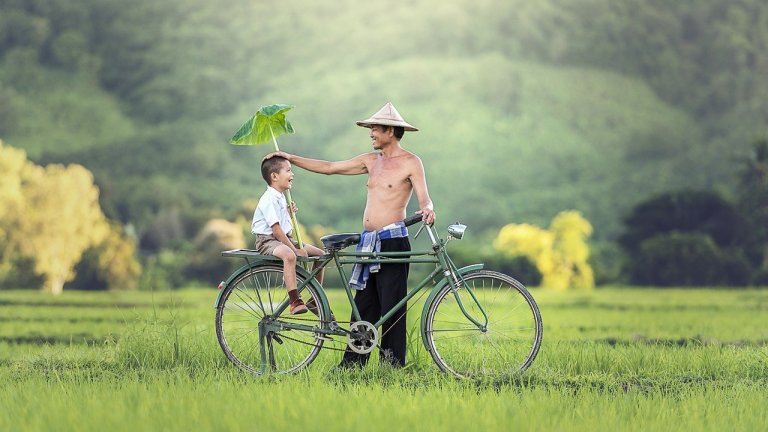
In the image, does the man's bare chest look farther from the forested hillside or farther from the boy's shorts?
the forested hillside

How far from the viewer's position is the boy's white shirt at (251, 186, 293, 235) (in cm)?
775

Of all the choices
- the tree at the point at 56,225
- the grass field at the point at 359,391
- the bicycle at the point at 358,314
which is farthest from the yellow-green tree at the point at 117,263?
A: the bicycle at the point at 358,314

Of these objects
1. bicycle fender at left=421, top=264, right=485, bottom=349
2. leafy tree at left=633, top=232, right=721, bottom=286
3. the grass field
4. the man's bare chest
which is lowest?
the grass field

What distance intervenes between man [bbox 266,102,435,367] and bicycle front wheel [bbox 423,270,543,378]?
378 millimetres

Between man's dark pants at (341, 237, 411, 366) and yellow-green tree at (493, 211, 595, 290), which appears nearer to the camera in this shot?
man's dark pants at (341, 237, 411, 366)

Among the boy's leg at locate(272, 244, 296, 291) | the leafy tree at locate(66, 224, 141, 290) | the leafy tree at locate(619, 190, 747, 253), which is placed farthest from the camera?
the leafy tree at locate(619, 190, 747, 253)

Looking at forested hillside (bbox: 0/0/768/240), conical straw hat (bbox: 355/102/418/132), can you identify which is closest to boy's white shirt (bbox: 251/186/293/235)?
conical straw hat (bbox: 355/102/418/132)

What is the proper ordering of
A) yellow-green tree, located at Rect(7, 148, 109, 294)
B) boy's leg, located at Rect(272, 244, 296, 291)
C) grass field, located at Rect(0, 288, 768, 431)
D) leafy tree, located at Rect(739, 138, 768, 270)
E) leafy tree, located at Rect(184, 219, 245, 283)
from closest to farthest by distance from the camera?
1. grass field, located at Rect(0, 288, 768, 431)
2. boy's leg, located at Rect(272, 244, 296, 291)
3. yellow-green tree, located at Rect(7, 148, 109, 294)
4. leafy tree, located at Rect(184, 219, 245, 283)
5. leafy tree, located at Rect(739, 138, 768, 270)

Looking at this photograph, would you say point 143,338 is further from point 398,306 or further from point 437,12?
point 437,12

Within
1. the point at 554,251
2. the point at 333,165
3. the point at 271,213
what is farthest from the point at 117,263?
the point at 271,213

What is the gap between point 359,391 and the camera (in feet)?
23.4

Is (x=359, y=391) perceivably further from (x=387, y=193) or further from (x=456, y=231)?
(x=387, y=193)

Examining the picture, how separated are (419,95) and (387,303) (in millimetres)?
80432

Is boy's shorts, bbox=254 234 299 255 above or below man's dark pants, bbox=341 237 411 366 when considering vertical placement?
above
